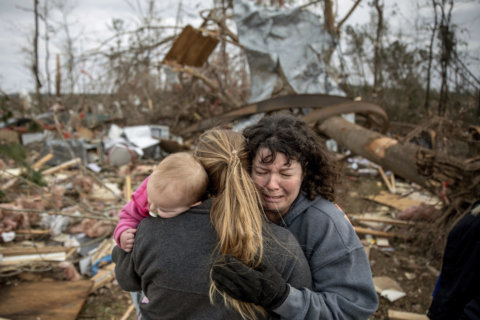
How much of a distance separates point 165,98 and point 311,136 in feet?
36.3

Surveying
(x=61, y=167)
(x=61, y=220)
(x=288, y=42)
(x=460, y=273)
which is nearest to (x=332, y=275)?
(x=460, y=273)

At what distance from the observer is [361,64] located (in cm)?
1076

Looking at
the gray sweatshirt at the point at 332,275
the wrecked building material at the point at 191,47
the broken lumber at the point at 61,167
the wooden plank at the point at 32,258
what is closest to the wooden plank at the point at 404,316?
the gray sweatshirt at the point at 332,275

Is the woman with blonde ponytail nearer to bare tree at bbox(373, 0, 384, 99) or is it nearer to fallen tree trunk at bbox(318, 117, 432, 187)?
fallen tree trunk at bbox(318, 117, 432, 187)

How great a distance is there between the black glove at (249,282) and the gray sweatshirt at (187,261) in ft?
0.17

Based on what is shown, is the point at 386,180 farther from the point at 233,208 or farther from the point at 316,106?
the point at 233,208

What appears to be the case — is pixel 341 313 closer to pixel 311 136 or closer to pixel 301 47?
pixel 311 136

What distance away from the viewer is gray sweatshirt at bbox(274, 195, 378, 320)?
1.24 m

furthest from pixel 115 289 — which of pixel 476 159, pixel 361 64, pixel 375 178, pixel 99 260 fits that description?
pixel 361 64

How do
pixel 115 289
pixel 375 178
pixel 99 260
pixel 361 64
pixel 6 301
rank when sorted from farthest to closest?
1. pixel 361 64
2. pixel 375 178
3. pixel 99 260
4. pixel 115 289
5. pixel 6 301

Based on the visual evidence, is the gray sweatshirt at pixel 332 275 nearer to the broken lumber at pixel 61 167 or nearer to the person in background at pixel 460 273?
the person in background at pixel 460 273

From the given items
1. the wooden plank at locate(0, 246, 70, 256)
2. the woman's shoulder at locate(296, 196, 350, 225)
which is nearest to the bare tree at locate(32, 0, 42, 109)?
the wooden plank at locate(0, 246, 70, 256)

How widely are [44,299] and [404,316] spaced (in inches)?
145

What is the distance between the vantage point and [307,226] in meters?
1.47
